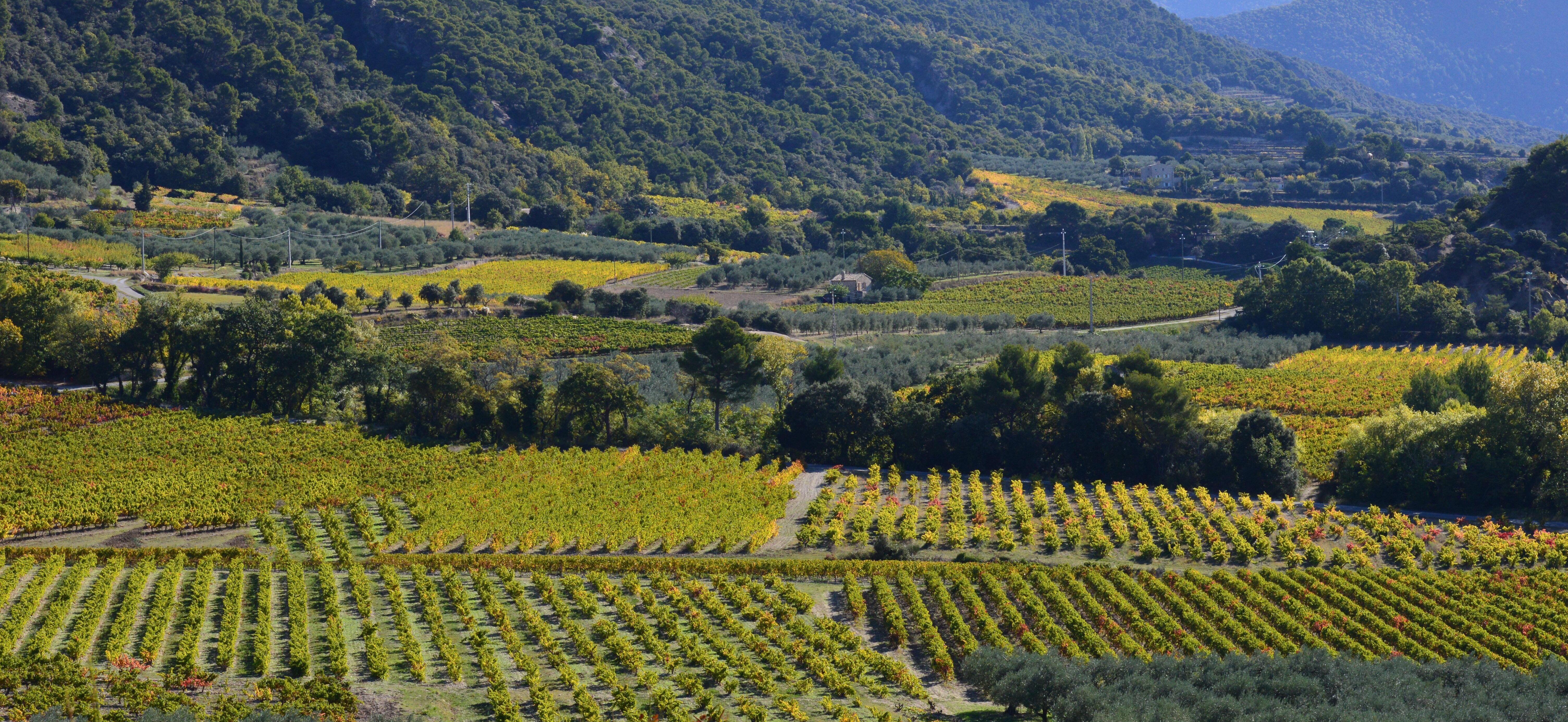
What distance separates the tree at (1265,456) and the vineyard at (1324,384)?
254cm

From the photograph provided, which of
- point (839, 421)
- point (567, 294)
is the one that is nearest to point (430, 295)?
point (567, 294)

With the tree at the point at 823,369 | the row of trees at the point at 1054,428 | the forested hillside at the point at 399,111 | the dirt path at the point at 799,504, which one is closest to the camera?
the dirt path at the point at 799,504

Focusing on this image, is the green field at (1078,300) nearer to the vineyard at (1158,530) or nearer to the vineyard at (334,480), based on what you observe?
the vineyard at (334,480)

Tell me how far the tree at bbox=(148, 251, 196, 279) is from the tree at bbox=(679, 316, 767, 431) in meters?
44.4

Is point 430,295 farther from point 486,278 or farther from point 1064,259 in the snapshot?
point 1064,259

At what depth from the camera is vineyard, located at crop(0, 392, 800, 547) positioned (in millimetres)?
42812

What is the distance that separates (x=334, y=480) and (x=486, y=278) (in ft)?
170

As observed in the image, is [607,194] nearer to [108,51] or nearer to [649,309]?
[108,51]

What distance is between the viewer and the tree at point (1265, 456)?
164 ft

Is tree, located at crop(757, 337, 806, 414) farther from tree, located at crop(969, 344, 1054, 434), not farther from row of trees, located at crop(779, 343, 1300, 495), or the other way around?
tree, located at crop(969, 344, 1054, 434)

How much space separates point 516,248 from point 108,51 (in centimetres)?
6226

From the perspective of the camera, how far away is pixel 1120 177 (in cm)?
19138

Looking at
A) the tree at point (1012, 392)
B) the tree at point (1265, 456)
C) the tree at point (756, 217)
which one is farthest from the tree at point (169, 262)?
the tree at point (1265, 456)

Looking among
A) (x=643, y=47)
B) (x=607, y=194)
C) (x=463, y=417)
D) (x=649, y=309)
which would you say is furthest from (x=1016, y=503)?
(x=643, y=47)
